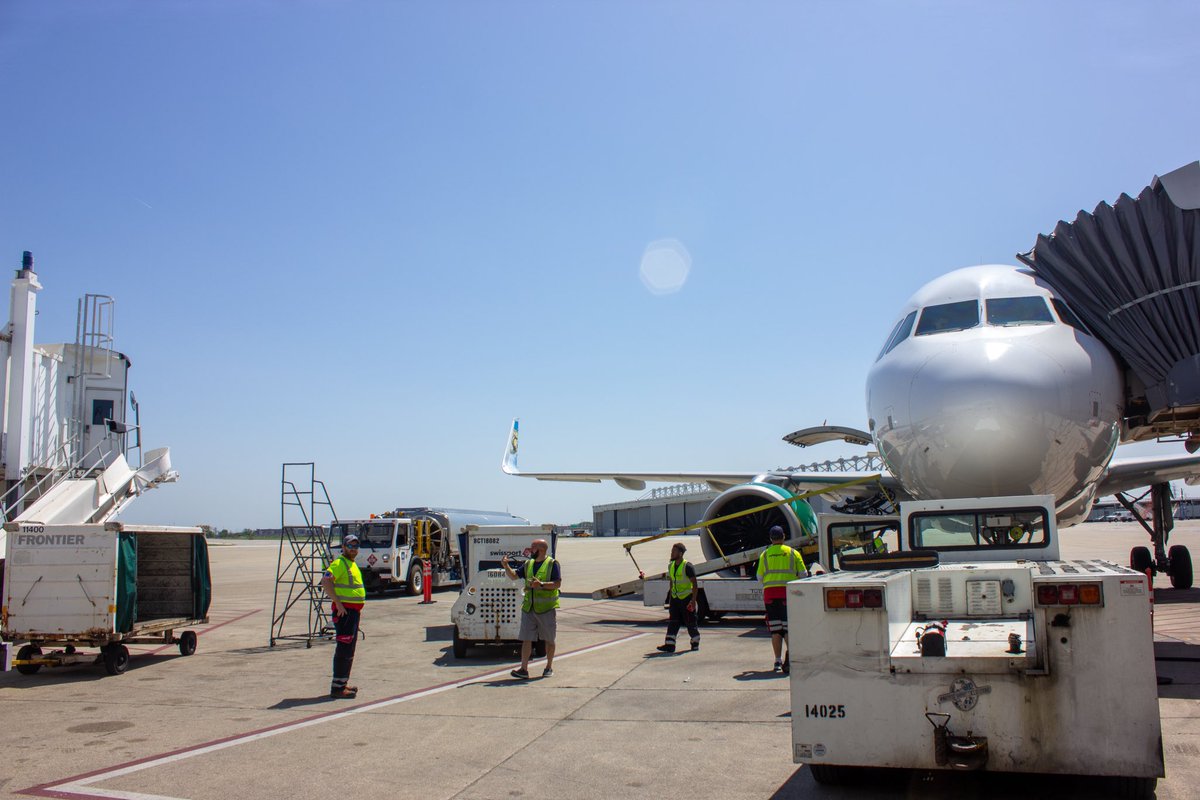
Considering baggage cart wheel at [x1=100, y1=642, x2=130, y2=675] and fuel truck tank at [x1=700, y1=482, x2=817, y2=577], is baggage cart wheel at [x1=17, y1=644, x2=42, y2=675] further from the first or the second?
fuel truck tank at [x1=700, y1=482, x2=817, y2=577]

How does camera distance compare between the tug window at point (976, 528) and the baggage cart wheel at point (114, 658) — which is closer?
the tug window at point (976, 528)

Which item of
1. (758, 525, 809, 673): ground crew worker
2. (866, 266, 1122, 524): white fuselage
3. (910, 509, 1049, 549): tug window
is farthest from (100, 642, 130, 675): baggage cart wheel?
(866, 266, 1122, 524): white fuselage

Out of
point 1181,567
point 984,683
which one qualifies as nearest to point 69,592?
point 984,683

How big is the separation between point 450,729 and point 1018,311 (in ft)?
23.2

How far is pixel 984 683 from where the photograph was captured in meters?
4.55

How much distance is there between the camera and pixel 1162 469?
15289 mm

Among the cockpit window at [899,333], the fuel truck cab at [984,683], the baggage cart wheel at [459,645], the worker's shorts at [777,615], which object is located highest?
the cockpit window at [899,333]

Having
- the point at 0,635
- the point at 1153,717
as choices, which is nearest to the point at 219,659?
the point at 0,635

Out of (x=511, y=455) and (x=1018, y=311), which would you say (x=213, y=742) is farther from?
(x=511, y=455)

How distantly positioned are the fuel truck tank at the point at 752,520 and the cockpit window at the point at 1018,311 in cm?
495

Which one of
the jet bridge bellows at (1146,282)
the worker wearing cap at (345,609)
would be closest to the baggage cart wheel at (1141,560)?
the jet bridge bellows at (1146,282)

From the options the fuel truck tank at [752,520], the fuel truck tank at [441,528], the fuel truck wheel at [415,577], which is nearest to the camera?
the fuel truck tank at [752,520]

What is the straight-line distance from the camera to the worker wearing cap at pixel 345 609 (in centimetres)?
884

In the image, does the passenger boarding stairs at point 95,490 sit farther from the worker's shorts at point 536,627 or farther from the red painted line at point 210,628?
the worker's shorts at point 536,627
